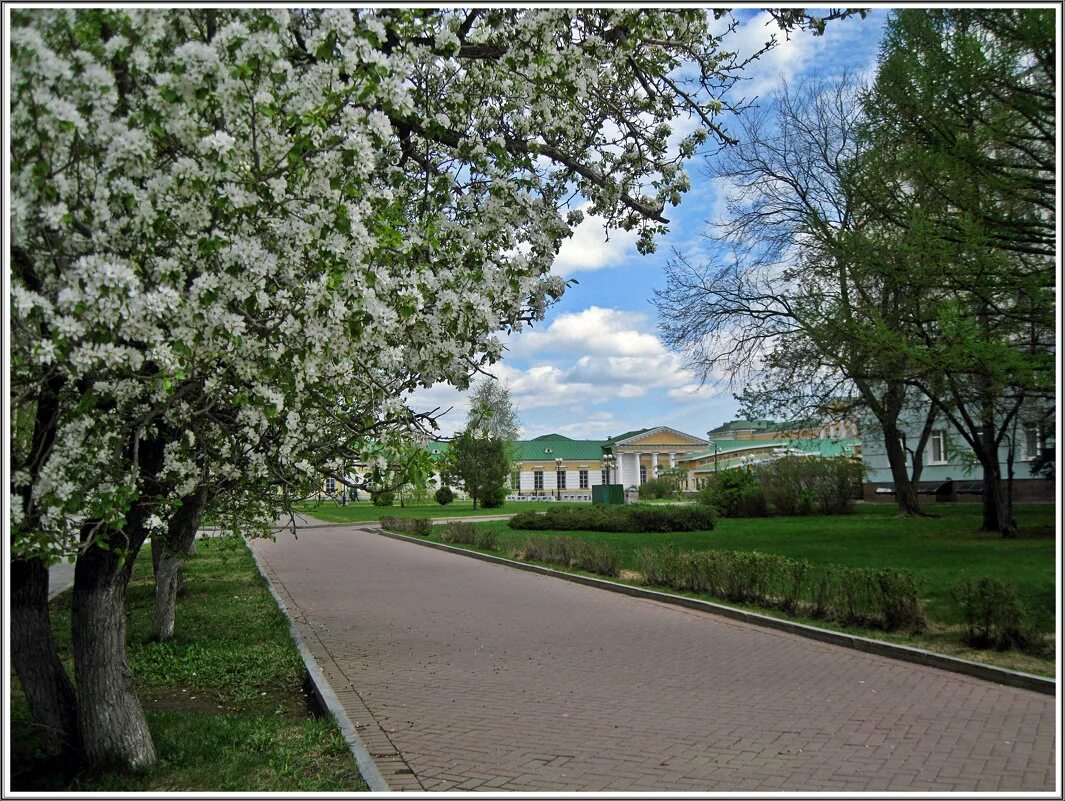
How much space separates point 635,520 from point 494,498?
23.5 m

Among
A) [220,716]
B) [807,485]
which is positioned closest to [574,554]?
[220,716]

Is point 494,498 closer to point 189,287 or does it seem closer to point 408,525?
point 408,525

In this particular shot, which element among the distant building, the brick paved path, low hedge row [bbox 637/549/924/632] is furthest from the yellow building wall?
the brick paved path

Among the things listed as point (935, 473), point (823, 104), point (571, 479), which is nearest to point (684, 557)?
point (823, 104)

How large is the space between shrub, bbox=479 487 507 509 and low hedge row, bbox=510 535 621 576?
28601mm

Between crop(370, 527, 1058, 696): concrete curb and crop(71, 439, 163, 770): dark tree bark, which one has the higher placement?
crop(71, 439, 163, 770): dark tree bark

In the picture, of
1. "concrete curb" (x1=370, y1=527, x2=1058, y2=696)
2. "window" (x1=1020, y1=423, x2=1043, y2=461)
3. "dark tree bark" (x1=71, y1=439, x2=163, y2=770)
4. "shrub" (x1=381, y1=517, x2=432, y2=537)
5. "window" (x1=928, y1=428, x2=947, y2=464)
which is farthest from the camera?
"window" (x1=928, y1=428, x2=947, y2=464)

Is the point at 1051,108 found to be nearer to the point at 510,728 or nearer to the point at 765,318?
the point at 510,728

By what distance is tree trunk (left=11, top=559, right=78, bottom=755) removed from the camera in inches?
220

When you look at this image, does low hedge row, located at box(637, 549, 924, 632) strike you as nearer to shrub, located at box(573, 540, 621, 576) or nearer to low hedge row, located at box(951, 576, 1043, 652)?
low hedge row, located at box(951, 576, 1043, 652)

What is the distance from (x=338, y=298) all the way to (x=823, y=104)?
25617 mm

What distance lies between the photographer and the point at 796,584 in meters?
11.6

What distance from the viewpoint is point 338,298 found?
4418 millimetres

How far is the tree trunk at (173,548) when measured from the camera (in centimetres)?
625
